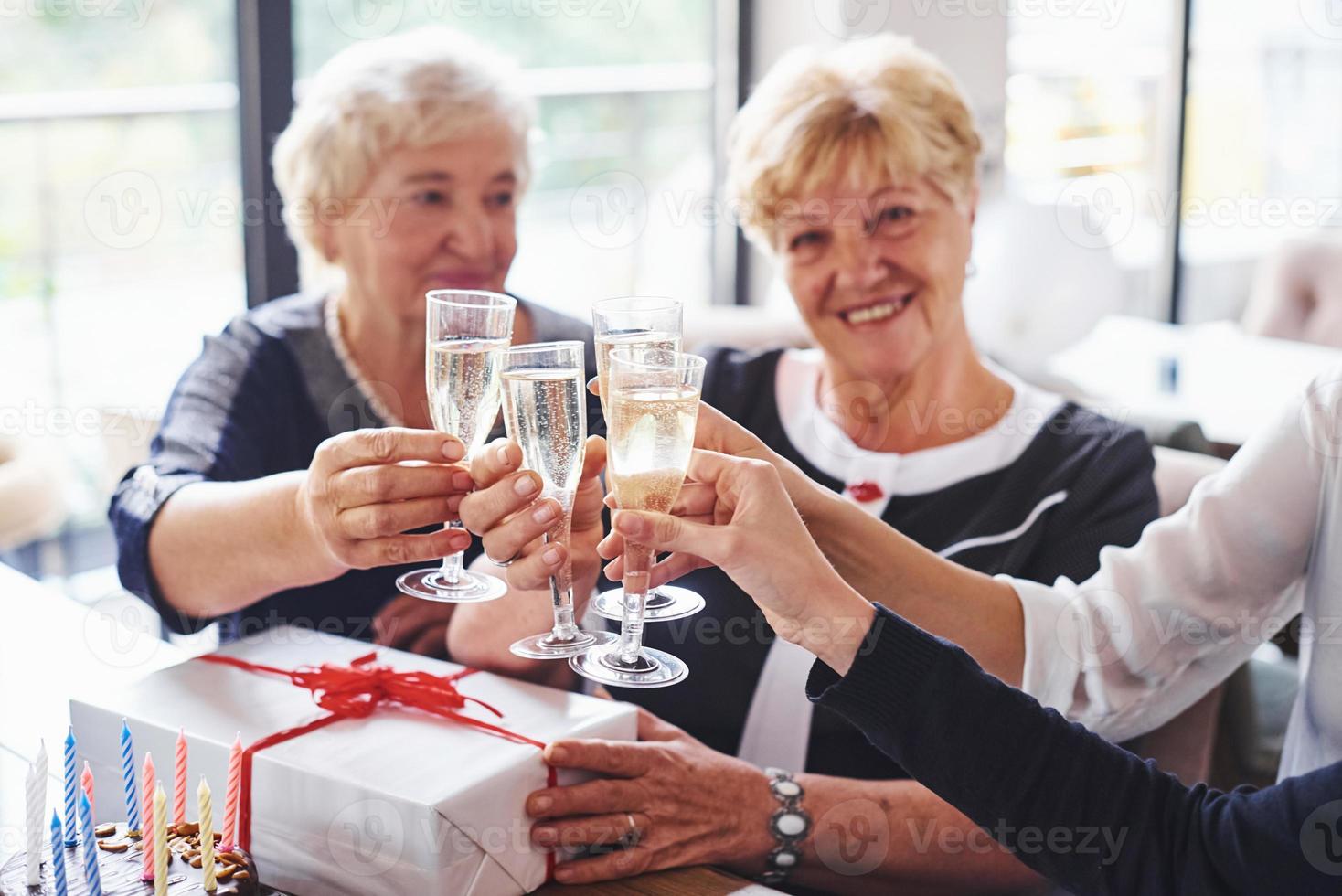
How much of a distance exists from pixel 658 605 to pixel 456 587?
0.22 metres

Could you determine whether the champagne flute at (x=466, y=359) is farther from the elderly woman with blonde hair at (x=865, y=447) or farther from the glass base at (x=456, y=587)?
the elderly woman with blonde hair at (x=865, y=447)

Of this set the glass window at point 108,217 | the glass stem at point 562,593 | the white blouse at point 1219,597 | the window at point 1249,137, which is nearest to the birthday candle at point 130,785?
the glass stem at point 562,593

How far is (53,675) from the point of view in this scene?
5.14 feet

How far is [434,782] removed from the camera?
3.54ft

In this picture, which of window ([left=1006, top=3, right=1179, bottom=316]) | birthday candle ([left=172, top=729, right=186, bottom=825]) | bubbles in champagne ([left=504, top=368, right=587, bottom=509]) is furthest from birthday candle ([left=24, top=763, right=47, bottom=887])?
window ([left=1006, top=3, right=1179, bottom=316])

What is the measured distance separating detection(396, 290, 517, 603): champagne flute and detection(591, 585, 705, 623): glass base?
132 mm

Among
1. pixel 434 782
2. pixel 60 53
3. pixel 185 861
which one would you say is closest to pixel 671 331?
pixel 434 782

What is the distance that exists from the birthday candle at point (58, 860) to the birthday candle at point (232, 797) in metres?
0.13

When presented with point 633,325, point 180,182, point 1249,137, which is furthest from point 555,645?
point 1249,137

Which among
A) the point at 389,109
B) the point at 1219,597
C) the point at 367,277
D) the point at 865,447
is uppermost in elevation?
the point at 389,109

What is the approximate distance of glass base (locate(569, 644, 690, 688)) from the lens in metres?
1.07

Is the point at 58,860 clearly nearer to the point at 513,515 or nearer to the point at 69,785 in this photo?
the point at 69,785

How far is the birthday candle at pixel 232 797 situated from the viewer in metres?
1.12

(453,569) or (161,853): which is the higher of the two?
(453,569)
